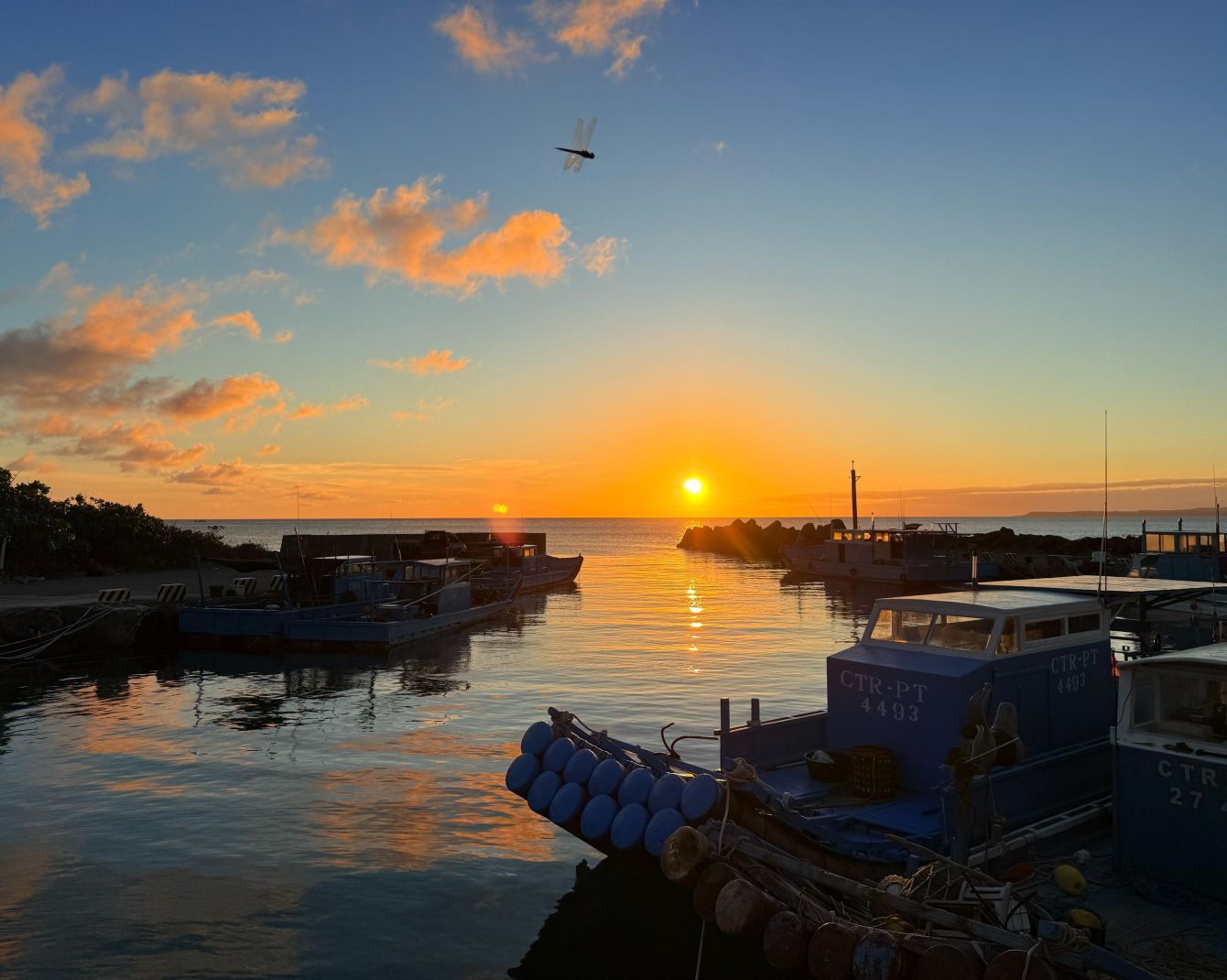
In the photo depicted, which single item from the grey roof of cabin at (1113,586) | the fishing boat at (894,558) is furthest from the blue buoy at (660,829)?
the fishing boat at (894,558)

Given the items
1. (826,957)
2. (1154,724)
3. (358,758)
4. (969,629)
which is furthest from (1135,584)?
(358,758)

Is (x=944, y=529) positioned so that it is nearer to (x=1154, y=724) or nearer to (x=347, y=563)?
(x=347, y=563)

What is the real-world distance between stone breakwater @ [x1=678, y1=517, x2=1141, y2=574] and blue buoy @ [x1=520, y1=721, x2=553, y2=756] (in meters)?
56.1

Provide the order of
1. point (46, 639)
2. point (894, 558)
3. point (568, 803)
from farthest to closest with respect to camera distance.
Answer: point (894, 558) < point (46, 639) < point (568, 803)

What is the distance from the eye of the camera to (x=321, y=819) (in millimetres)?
16234

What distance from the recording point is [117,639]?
39.6m

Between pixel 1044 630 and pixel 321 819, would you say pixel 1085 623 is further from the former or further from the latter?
pixel 321 819

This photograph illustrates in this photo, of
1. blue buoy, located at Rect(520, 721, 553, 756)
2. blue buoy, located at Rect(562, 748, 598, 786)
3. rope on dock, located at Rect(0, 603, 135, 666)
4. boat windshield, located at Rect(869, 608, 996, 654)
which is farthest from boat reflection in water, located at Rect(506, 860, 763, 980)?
rope on dock, located at Rect(0, 603, 135, 666)

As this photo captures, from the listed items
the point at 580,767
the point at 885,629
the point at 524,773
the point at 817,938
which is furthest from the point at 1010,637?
the point at 524,773

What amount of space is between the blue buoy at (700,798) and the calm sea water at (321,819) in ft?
8.08

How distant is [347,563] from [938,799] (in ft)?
134

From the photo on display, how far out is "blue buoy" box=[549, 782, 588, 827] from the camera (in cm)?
1152

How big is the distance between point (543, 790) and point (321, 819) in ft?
21.2

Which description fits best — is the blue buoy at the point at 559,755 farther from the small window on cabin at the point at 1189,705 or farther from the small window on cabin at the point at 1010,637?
the small window on cabin at the point at 1189,705
